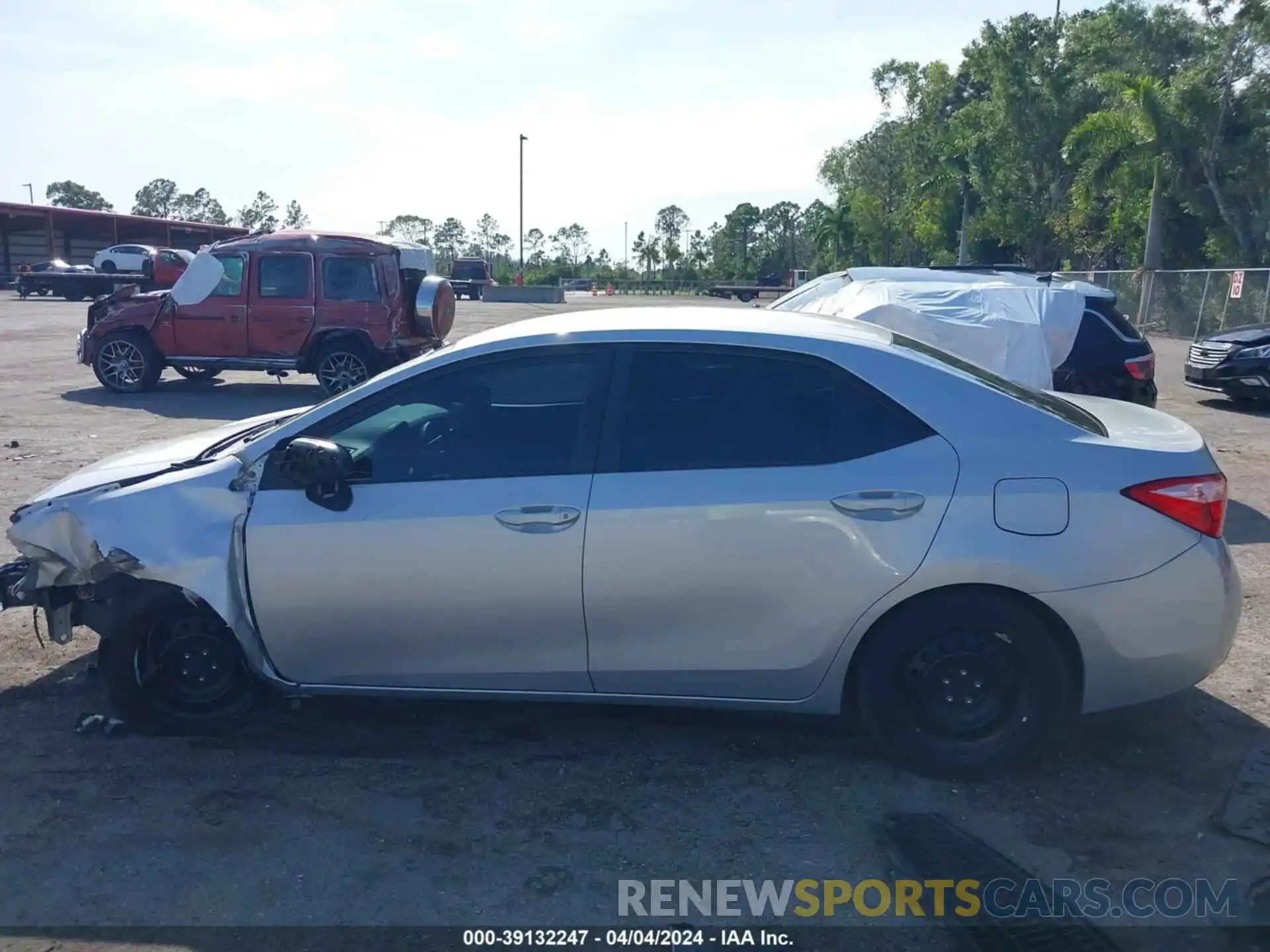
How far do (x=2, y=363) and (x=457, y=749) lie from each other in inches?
684

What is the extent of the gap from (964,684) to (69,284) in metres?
42.6

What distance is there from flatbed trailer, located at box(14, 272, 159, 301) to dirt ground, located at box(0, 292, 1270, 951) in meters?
36.8

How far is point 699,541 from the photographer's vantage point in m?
4.01

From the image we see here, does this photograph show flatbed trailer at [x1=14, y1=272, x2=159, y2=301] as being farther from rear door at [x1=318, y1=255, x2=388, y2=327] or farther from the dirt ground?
the dirt ground

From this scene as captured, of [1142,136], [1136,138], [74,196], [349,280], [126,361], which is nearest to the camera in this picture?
[349,280]

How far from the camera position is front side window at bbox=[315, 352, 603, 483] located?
418 cm

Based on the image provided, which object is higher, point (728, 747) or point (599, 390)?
point (599, 390)

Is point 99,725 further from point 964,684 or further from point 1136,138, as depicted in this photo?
point 1136,138

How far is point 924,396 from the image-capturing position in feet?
13.5

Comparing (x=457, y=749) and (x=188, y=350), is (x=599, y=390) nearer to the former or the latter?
(x=457, y=749)

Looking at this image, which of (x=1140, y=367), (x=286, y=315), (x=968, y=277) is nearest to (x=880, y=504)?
(x=1140, y=367)

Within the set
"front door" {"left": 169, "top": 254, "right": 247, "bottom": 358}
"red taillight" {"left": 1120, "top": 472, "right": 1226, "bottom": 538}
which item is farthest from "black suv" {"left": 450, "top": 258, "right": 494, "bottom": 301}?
"red taillight" {"left": 1120, "top": 472, "right": 1226, "bottom": 538}

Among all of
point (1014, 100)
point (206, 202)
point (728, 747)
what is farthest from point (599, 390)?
point (206, 202)

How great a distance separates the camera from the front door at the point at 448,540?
409cm
